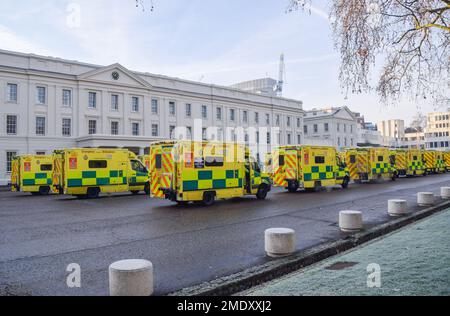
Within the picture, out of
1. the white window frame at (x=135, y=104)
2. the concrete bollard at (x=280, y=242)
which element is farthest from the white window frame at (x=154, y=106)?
the concrete bollard at (x=280, y=242)

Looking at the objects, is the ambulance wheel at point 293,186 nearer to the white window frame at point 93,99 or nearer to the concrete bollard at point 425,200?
the concrete bollard at point 425,200

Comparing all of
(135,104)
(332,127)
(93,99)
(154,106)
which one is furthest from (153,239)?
(332,127)

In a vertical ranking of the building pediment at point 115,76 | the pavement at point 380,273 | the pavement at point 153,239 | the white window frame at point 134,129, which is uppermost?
the building pediment at point 115,76

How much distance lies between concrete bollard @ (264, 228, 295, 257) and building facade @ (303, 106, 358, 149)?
71.9 metres

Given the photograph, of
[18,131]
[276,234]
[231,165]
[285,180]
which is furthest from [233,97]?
[276,234]

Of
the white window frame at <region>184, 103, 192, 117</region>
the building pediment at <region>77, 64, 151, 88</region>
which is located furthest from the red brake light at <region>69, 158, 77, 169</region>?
the white window frame at <region>184, 103, 192, 117</region>

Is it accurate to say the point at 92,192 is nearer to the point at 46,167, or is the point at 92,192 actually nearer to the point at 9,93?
the point at 46,167

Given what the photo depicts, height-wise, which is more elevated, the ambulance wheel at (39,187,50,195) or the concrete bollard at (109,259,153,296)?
the concrete bollard at (109,259,153,296)

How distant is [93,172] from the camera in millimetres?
19266

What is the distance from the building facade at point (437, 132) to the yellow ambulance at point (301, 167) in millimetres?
100404

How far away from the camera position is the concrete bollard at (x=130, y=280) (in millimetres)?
4316

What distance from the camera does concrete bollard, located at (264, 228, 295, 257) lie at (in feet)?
21.1

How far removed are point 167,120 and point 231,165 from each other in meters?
35.0

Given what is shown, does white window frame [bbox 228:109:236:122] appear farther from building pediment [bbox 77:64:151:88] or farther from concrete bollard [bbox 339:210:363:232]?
concrete bollard [bbox 339:210:363:232]
